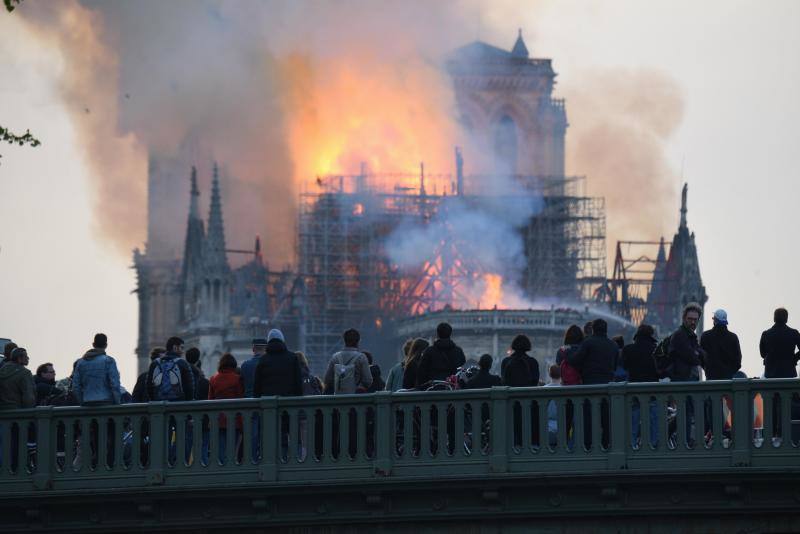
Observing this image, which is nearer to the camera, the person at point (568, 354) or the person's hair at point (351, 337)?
the person at point (568, 354)

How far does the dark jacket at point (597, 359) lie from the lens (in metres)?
35.8

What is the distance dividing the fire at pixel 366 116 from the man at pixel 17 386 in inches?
4880

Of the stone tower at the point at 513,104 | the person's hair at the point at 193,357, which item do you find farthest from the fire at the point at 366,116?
the person's hair at the point at 193,357

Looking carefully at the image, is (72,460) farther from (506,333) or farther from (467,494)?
(506,333)

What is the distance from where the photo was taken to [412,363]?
3744 cm

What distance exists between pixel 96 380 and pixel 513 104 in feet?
443

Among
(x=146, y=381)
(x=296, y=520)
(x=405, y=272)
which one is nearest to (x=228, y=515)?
(x=296, y=520)

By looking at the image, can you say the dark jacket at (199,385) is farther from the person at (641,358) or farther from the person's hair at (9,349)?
the person at (641,358)

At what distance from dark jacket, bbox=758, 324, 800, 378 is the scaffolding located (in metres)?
112

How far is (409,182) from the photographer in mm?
160375

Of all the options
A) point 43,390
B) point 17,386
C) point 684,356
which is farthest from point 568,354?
point 43,390

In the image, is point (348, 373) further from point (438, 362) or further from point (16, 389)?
point (16, 389)

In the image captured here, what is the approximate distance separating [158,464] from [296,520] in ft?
6.24

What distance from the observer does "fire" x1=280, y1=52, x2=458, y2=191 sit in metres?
162
